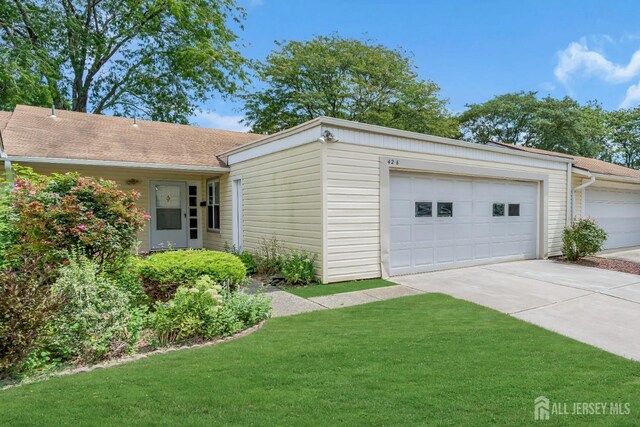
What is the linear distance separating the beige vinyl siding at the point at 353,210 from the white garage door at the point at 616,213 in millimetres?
8794

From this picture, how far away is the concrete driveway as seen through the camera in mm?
4805

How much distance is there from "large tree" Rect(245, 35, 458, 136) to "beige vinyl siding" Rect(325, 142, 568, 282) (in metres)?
16.5

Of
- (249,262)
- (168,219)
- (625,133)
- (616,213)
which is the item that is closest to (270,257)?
(249,262)

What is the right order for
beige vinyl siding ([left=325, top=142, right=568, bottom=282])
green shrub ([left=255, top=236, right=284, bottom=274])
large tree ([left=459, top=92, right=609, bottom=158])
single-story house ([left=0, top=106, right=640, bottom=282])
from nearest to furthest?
beige vinyl siding ([left=325, top=142, right=568, bottom=282]), single-story house ([left=0, top=106, right=640, bottom=282]), green shrub ([left=255, top=236, right=284, bottom=274]), large tree ([left=459, top=92, right=609, bottom=158])

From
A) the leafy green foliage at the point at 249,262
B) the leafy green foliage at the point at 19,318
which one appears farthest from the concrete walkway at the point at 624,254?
the leafy green foliage at the point at 19,318

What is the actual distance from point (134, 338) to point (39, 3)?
2247 centimetres

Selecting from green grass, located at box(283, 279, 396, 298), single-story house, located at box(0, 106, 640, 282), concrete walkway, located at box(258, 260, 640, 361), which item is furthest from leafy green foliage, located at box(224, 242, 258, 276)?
green grass, located at box(283, 279, 396, 298)

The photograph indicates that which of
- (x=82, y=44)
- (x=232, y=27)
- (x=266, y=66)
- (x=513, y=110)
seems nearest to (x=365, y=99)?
(x=266, y=66)

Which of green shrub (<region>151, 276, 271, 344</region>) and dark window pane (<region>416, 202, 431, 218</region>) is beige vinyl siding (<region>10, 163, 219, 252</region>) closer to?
green shrub (<region>151, 276, 271, 344</region>)

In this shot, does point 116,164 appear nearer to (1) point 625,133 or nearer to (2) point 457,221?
(2) point 457,221

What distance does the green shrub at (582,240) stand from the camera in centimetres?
1067

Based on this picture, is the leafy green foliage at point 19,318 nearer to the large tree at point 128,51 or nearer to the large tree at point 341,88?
the large tree at point 128,51

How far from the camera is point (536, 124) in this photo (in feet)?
90.7

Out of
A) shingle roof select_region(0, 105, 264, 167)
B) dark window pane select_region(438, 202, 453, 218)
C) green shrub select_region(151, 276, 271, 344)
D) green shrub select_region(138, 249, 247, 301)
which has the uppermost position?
A: shingle roof select_region(0, 105, 264, 167)
